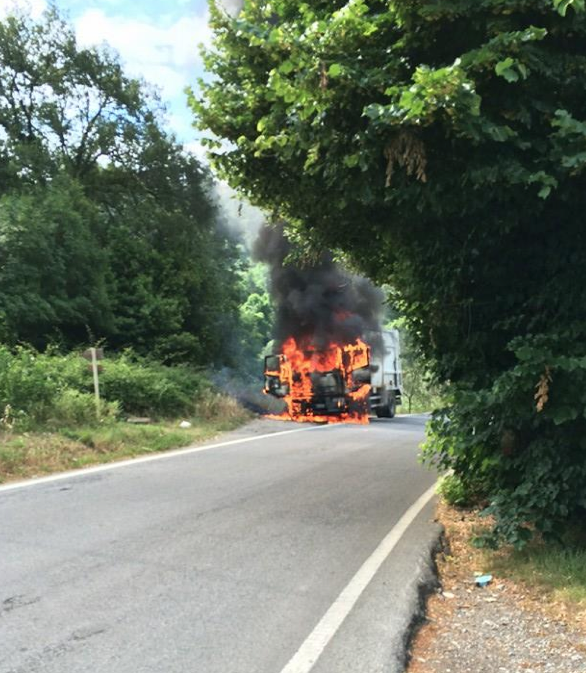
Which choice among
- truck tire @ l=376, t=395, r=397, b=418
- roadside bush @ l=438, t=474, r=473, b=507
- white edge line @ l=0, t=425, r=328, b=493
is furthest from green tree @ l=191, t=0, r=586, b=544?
truck tire @ l=376, t=395, r=397, b=418

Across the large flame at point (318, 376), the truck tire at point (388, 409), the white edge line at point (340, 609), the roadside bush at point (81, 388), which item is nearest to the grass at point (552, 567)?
the white edge line at point (340, 609)

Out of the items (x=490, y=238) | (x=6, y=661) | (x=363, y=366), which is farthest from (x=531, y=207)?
(x=363, y=366)

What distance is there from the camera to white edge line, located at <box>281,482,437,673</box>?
3.85 metres

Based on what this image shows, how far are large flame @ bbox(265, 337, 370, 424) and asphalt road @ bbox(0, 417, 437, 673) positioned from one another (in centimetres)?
1215

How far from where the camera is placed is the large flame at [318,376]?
2248cm

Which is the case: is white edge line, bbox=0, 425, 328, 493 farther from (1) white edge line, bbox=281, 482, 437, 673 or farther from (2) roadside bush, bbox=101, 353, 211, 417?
(1) white edge line, bbox=281, 482, 437, 673

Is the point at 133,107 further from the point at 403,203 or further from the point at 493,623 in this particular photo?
the point at 493,623

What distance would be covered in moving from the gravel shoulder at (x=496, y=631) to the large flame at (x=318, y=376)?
16.7m

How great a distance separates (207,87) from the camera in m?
6.99

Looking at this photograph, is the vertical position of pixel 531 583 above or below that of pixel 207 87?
below

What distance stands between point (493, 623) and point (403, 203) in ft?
11.3

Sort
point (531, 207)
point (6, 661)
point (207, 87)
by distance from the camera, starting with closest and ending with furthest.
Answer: point (6, 661), point (531, 207), point (207, 87)

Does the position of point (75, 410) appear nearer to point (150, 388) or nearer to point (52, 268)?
point (150, 388)

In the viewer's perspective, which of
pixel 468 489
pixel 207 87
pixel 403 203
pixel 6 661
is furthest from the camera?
pixel 468 489
